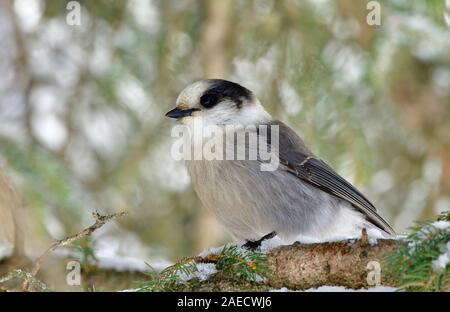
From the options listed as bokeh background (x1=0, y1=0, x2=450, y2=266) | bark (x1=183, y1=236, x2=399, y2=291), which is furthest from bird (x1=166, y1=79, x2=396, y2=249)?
bark (x1=183, y1=236, x2=399, y2=291)

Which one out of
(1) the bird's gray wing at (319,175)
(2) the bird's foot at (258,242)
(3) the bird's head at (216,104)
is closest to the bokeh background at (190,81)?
(1) the bird's gray wing at (319,175)

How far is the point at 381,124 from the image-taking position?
13.6ft

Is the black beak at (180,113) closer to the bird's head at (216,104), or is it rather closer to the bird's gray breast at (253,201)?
the bird's head at (216,104)

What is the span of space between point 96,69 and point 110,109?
10.3 inches

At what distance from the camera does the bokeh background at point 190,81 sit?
3439mm

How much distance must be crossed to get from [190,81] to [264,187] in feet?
3.41

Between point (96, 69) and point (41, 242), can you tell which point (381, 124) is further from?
point (41, 242)

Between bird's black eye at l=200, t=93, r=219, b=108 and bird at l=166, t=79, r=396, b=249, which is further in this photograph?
bird's black eye at l=200, t=93, r=219, b=108

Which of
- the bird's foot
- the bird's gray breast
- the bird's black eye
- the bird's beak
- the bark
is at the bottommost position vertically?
the bark

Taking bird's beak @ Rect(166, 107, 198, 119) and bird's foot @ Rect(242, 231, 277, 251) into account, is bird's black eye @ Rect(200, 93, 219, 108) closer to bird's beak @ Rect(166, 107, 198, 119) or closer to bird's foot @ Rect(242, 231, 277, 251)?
bird's beak @ Rect(166, 107, 198, 119)

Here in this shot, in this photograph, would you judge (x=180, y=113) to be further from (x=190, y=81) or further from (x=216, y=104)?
(x=190, y=81)

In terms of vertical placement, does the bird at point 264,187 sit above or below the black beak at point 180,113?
below

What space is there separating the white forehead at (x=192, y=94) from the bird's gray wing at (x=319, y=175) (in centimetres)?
50

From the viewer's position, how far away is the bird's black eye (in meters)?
3.27
